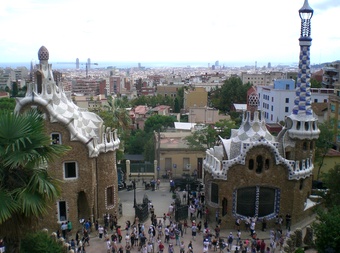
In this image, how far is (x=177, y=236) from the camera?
22609 mm

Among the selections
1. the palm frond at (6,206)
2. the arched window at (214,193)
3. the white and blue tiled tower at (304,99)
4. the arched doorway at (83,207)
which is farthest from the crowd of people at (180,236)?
the palm frond at (6,206)

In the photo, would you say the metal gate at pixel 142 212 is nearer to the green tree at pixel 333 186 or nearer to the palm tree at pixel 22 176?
the green tree at pixel 333 186

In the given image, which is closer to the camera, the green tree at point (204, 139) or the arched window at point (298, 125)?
the arched window at point (298, 125)

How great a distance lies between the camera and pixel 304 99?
26000 millimetres

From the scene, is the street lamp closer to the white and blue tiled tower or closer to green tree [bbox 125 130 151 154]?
the white and blue tiled tower

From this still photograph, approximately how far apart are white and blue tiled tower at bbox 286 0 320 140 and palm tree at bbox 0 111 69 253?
17468mm

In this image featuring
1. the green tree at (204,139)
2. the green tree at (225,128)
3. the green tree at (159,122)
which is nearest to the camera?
the green tree at (204,139)

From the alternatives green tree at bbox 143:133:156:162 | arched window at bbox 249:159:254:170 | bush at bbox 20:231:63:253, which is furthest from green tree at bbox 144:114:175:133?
bush at bbox 20:231:63:253

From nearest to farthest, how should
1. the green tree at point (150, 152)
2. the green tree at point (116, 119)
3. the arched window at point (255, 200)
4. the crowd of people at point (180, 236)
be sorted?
the crowd of people at point (180, 236) → the arched window at point (255, 200) → the green tree at point (116, 119) → the green tree at point (150, 152)

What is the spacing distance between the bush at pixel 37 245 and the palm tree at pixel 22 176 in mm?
2883

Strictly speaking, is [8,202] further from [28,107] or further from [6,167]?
[28,107]

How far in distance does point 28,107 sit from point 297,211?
18.1 metres

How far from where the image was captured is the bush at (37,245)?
1642 centimetres

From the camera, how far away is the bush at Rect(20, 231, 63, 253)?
16.4 m
